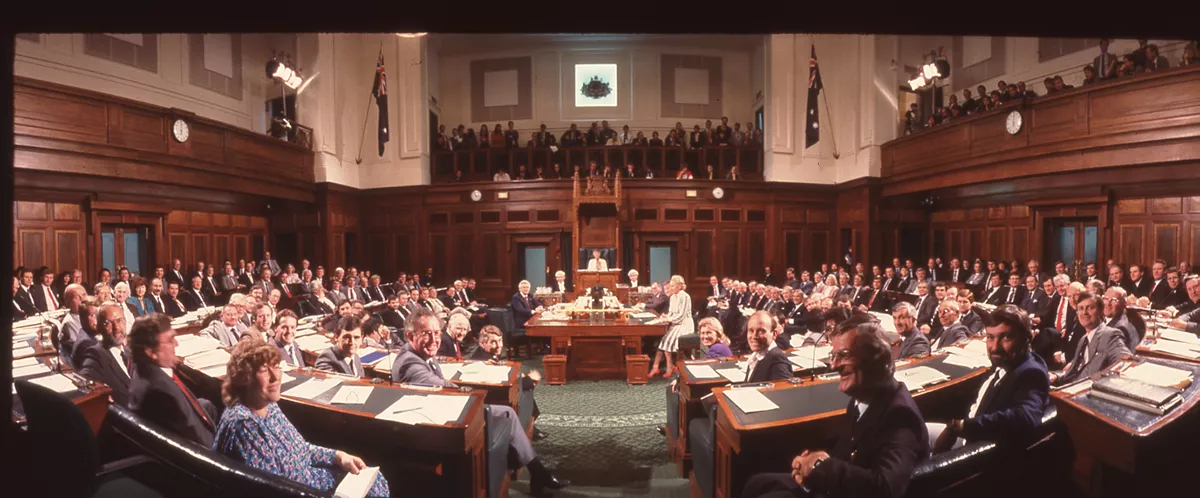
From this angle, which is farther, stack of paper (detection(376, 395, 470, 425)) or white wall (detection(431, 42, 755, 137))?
white wall (detection(431, 42, 755, 137))

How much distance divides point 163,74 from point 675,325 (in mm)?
11952

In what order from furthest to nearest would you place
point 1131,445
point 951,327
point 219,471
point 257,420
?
point 951,327, point 1131,445, point 257,420, point 219,471

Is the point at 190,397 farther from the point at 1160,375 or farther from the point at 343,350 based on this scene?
the point at 1160,375

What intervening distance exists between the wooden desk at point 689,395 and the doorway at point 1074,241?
942 cm

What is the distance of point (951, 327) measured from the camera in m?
4.76

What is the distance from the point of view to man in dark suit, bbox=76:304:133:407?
122 inches

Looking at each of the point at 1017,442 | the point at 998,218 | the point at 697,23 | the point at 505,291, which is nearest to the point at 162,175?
the point at 505,291

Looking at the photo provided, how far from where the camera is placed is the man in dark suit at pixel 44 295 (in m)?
7.67

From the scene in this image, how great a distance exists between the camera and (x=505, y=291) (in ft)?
46.2

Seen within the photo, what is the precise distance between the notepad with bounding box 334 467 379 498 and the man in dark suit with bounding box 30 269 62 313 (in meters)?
8.56

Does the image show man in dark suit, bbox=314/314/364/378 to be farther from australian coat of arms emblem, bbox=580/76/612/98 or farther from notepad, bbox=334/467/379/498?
australian coat of arms emblem, bbox=580/76/612/98

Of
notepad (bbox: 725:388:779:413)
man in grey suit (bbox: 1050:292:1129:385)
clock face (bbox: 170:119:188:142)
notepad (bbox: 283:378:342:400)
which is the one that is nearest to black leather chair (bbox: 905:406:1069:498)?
notepad (bbox: 725:388:779:413)

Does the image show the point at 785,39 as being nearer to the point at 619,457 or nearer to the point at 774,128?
the point at 774,128

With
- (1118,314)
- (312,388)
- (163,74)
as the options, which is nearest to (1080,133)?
(1118,314)
